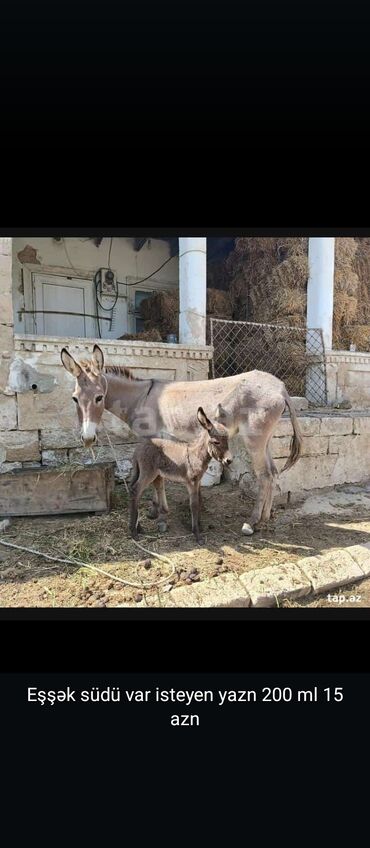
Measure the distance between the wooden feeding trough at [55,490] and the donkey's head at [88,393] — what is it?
77 cm

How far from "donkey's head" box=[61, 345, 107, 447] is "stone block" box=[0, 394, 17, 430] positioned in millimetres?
1359

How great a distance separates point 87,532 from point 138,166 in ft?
8.95

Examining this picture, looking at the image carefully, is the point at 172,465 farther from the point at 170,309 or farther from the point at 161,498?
the point at 170,309

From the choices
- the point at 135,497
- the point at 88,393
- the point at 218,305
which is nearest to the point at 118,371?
the point at 88,393

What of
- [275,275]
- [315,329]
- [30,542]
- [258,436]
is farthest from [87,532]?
[275,275]

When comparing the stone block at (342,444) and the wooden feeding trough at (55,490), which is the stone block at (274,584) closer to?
the wooden feeding trough at (55,490)

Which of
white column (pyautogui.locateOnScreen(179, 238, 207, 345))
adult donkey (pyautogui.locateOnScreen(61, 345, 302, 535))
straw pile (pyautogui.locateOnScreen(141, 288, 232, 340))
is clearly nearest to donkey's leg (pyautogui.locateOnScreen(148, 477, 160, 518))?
adult donkey (pyautogui.locateOnScreen(61, 345, 302, 535))

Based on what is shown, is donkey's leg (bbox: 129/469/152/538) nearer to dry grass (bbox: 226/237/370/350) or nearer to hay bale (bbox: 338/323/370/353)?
dry grass (bbox: 226/237/370/350)

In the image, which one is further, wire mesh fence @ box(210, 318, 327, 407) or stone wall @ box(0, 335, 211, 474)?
wire mesh fence @ box(210, 318, 327, 407)

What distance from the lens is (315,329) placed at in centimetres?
557

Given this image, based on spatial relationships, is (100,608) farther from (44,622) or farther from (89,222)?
(89,222)

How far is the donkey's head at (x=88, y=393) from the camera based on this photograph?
8.95 feet

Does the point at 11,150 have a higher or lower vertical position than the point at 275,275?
lower

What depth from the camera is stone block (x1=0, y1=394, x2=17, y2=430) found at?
378cm
